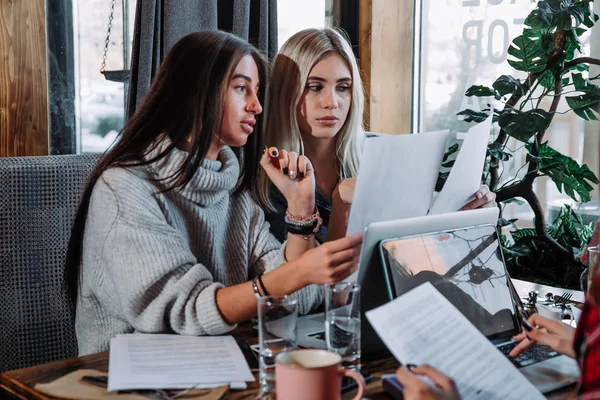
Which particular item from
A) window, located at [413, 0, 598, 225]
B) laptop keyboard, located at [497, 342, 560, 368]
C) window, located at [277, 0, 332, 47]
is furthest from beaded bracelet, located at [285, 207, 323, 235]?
window, located at [277, 0, 332, 47]

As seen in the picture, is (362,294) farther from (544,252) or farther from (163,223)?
(544,252)

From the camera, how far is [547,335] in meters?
1.07

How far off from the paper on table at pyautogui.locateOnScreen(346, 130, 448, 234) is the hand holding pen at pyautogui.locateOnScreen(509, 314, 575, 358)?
0.95 feet

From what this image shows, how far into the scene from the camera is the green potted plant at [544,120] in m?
2.73

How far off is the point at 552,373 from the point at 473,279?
19 centimetres

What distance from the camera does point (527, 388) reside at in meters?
0.94

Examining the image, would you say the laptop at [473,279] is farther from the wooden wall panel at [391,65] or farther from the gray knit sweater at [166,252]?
the wooden wall panel at [391,65]

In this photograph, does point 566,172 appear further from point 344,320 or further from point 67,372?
point 67,372

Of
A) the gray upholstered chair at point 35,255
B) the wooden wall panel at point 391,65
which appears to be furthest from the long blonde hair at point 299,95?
the wooden wall panel at point 391,65

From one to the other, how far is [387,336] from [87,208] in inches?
30.8

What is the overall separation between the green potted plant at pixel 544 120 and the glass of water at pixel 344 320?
1850 mm

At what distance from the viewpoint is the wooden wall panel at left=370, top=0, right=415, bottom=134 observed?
318 centimetres

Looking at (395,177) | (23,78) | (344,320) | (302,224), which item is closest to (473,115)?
(302,224)

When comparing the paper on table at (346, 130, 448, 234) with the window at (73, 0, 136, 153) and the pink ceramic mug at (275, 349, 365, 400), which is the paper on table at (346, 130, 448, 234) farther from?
the window at (73, 0, 136, 153)
